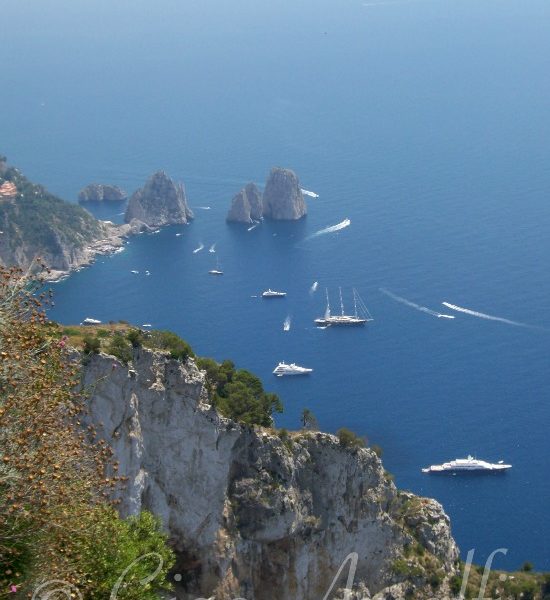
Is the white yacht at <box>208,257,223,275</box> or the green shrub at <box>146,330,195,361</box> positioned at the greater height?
the green shrub at <box>146,330,195,361</box>

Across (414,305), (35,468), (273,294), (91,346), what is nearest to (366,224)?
(273,294)

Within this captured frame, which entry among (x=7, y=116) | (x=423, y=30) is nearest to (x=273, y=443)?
(x=7, y=116)

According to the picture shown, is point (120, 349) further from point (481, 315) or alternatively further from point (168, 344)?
point (481, 315)

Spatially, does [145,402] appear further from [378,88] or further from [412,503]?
[378,88]

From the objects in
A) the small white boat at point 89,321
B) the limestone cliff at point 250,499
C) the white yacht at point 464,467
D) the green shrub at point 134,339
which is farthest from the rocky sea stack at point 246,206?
the green shrub at point 134,339

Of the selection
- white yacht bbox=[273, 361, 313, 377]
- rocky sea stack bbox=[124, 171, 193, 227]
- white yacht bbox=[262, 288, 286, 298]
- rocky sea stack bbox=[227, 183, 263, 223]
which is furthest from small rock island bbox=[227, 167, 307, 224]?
white yacht bbox=[273, 361, 313, 377]

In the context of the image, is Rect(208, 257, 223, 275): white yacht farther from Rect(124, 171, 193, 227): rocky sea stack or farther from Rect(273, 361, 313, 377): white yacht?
Rect(273, 361, 313, 377): white yacht
